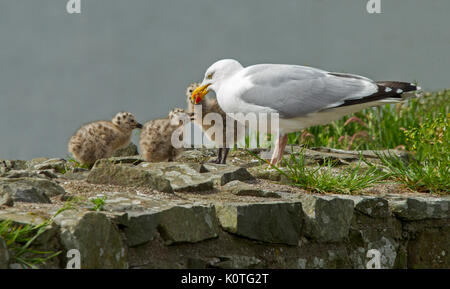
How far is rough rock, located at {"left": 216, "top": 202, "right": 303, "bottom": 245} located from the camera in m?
4.59

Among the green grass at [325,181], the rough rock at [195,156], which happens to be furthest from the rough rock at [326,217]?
the rough rock at [195,156]

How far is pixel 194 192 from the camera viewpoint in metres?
5.35

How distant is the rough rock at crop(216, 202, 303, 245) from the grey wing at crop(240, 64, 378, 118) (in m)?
1.61

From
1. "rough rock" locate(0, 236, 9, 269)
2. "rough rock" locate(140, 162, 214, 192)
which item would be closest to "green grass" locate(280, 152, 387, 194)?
"rough rock" locate(140, 162, 214, 192)

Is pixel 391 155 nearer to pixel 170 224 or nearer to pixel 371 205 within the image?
pixel 371 205

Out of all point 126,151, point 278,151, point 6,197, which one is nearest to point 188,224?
point 6,197

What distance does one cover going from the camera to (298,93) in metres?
6.31

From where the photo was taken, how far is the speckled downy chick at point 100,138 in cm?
762

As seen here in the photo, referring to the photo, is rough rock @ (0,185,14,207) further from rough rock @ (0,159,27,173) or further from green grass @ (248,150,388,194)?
rough rock @ (0,159,27,173)

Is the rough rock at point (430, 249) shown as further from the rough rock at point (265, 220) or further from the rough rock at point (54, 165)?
the rough rock at point (54, 165)

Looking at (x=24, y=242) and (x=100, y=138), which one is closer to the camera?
(x=24, y=242)

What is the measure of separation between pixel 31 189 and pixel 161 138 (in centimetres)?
297

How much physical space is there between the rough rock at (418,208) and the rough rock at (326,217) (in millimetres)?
616
